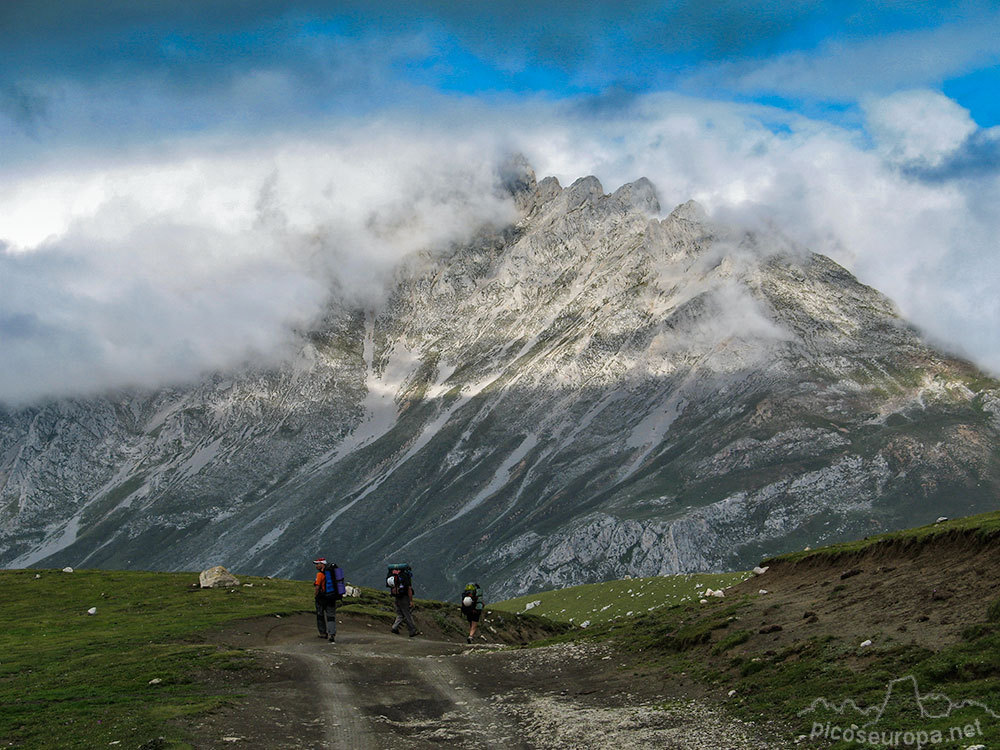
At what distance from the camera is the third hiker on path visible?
52.8 metres

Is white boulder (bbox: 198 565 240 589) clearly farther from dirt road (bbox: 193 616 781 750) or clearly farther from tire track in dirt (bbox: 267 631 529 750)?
dirt road (bbox: 193 616 781 750)

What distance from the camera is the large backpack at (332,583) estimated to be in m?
49.9

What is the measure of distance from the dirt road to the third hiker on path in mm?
7858

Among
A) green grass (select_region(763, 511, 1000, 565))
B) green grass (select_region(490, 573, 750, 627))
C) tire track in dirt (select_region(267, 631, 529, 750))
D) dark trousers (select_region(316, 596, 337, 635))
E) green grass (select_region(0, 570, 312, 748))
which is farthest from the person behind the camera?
green grass (select_region(490, 573, 750, 627))

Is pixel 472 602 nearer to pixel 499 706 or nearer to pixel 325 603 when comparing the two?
pixel 325 603

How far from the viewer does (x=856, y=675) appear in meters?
26.3

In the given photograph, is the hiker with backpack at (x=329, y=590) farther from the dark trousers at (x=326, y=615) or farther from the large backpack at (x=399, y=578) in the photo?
the large backpack at (x=399, y=578)

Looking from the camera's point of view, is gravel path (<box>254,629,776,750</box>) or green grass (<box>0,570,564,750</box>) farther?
green grass (<box>0,570,564,750</box>)

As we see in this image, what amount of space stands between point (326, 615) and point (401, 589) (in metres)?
5.11

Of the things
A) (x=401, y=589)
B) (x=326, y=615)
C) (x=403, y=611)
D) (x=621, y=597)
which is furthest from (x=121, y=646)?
(x=621, y=597)

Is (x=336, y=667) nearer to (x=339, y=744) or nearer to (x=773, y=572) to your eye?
(x=339, y=744)

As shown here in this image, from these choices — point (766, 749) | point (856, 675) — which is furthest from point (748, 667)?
point (766, 749)

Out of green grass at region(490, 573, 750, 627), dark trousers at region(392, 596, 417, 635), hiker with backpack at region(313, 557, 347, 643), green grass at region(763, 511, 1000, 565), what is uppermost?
green grass at region(763, 511, 1000, 565)

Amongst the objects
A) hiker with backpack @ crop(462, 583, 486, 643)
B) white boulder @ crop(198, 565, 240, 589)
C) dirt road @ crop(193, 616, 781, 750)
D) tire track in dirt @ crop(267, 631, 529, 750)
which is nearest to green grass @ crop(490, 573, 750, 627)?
white boulder @ crop(198, 565, 240, 589)
